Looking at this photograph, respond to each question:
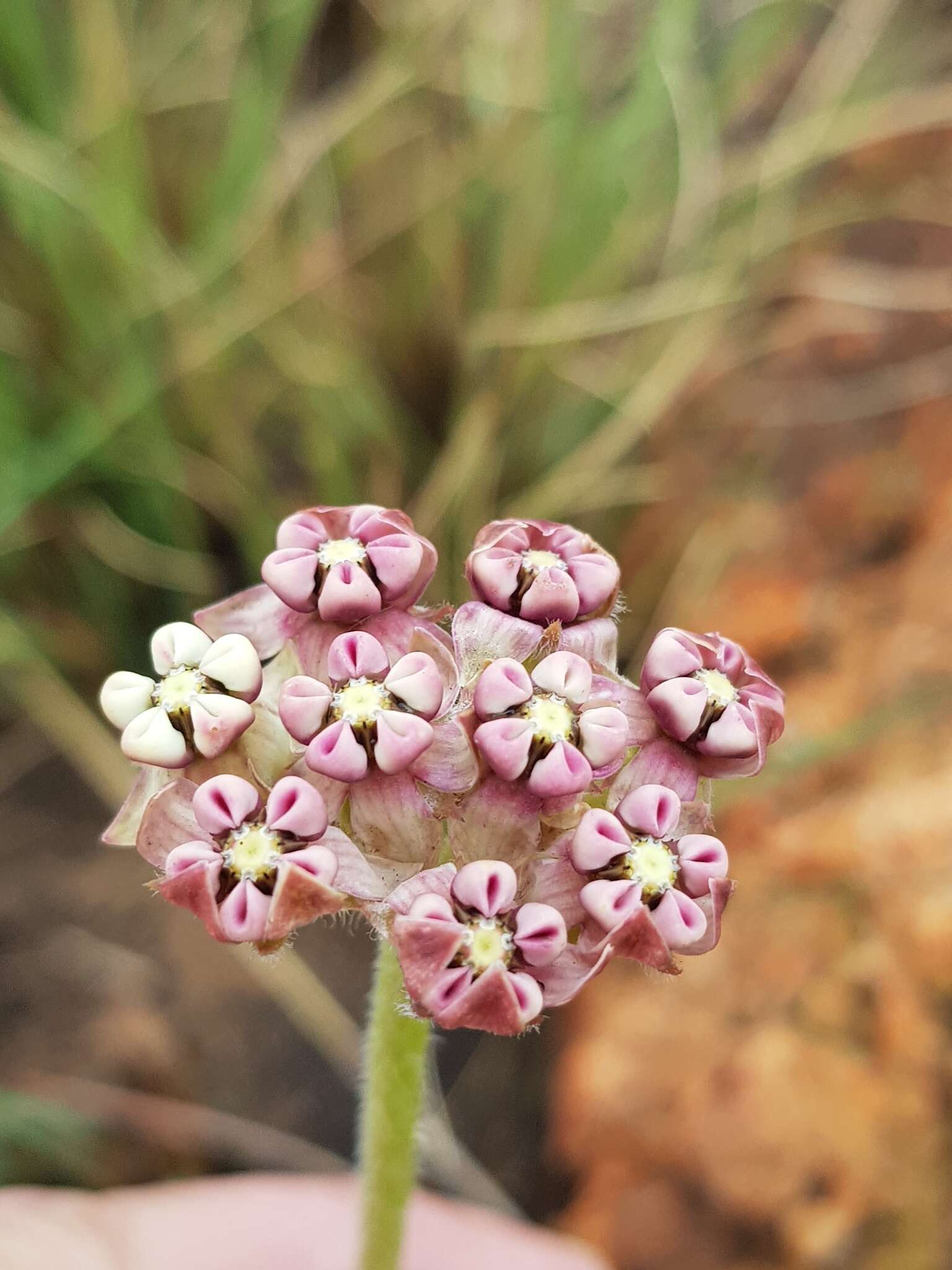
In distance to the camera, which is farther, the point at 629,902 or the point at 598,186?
the point at 598,186

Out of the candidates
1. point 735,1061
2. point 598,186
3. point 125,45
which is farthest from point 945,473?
point 125,45

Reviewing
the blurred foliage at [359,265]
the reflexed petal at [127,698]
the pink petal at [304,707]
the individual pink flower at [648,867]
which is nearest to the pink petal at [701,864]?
the individual pink flower at [648,867]

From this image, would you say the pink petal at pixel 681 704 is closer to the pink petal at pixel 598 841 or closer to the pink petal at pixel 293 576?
the pink petal at pixel 598 841

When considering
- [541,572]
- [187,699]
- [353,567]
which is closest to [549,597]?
[541,572]

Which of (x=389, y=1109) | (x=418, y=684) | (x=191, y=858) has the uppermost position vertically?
(x=418, y=684)

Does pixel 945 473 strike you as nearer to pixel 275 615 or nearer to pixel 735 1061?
pixel 735 1061

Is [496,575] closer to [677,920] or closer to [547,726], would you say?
[547,726]
